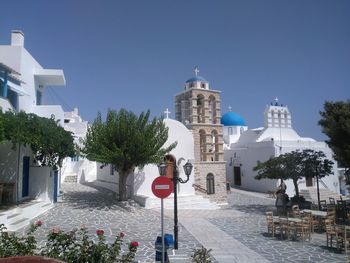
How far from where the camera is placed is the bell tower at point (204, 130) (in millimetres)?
26391

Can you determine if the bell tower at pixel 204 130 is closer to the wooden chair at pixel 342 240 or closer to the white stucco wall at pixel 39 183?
the white stucco wall at pixel 39 183

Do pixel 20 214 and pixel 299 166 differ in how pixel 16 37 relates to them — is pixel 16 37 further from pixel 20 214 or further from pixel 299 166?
pixel 299 166

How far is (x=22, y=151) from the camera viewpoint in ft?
54.4

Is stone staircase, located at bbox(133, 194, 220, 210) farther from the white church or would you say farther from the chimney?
the chimney

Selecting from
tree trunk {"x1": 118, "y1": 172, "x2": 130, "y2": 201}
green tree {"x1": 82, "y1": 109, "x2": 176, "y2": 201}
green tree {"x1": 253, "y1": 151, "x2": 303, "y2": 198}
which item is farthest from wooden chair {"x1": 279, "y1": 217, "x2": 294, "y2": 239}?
tree trunk {"x1": 118, "y1": 172, "x2": 130, "y2": 201}

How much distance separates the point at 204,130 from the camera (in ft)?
90.8

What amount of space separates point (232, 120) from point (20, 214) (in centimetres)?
4114

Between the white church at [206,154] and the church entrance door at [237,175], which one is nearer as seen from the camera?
the white church at [206,154]

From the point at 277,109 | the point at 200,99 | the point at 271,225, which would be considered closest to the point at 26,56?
the point at 200,99

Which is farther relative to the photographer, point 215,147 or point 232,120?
point 232,120

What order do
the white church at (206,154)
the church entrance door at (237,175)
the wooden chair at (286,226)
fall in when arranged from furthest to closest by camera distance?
the church entrance door at (237,175) → the white church at (206,154) → the wooden chair at (286,226)

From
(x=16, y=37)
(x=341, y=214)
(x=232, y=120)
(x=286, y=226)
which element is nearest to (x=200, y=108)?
(x=341, y=214)

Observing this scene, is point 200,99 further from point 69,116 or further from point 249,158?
point 69,116

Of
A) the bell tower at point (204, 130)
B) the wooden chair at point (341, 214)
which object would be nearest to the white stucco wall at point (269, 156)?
the bell tower at point (204, 130)
